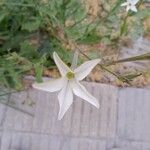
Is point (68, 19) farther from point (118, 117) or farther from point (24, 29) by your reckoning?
point (118, 117)

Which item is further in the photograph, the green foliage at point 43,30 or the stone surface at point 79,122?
the stone surface at point 79,122

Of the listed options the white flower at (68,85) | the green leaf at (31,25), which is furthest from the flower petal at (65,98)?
the green leaf at (31,25)

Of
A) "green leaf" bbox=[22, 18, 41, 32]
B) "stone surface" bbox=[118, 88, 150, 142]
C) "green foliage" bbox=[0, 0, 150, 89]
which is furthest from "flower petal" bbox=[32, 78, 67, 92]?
"stone surface" bbox=[118, 88, 150, 142]

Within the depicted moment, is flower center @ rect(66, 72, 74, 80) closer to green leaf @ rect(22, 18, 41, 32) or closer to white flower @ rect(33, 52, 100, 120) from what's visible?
white flower @ rect(33, 52, 100, 120)

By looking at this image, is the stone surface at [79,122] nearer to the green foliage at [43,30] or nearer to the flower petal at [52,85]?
the green foliage at [43,30]

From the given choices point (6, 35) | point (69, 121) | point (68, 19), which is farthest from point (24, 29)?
point (69, 121)

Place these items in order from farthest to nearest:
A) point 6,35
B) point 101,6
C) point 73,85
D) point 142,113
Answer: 1. point 101,6
2. point 142,113
3. point 6,35
4. point 73,85

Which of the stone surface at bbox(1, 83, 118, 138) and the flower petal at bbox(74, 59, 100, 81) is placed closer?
the flower petal at bbox(74, 59, 100, 81)
